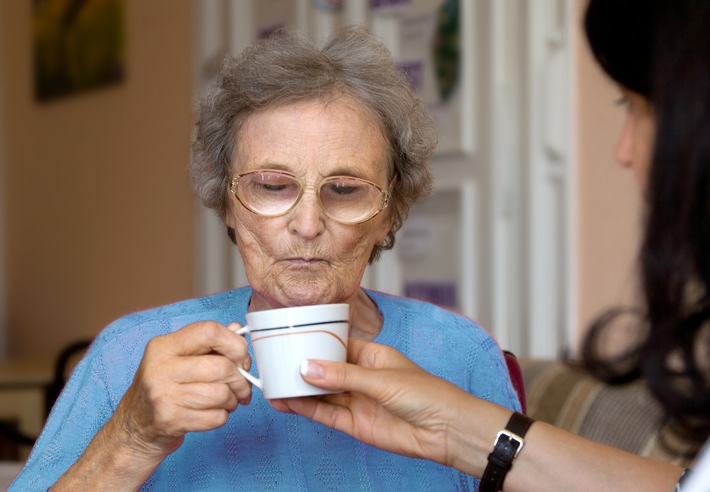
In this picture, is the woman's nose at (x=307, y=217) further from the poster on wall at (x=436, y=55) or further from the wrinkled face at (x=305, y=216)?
the poster on wall at (x=436, y=55)

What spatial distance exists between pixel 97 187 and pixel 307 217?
11.9 ft

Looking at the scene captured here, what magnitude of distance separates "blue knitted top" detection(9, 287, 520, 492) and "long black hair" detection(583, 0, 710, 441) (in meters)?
0.61

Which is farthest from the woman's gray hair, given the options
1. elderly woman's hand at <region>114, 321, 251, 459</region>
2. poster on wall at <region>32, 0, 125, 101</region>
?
poster on wall at <region>32, 0, 125, 101</region>

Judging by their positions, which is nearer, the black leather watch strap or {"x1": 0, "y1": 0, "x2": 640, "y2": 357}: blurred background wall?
the black leather watch strap

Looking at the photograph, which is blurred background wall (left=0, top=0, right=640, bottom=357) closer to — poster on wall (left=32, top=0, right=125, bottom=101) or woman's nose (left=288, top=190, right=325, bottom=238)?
poster on wall (left=32, top=0, right=125, bottom=101)

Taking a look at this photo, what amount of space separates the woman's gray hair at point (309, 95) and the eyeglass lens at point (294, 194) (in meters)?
0.09

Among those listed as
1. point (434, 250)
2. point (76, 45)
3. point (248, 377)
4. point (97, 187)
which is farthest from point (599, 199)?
point (76, 45)

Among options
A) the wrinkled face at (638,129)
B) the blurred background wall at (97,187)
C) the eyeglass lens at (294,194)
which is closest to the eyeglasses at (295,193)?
the eyeglass lens at (294,194)

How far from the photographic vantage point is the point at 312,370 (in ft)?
3.38

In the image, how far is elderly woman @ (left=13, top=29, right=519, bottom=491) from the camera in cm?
133

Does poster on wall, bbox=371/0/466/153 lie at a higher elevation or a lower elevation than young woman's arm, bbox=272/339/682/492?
higher

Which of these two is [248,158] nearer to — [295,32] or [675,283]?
[295,32]

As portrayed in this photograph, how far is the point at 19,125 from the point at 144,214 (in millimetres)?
1319

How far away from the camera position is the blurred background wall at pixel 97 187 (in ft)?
13.9
